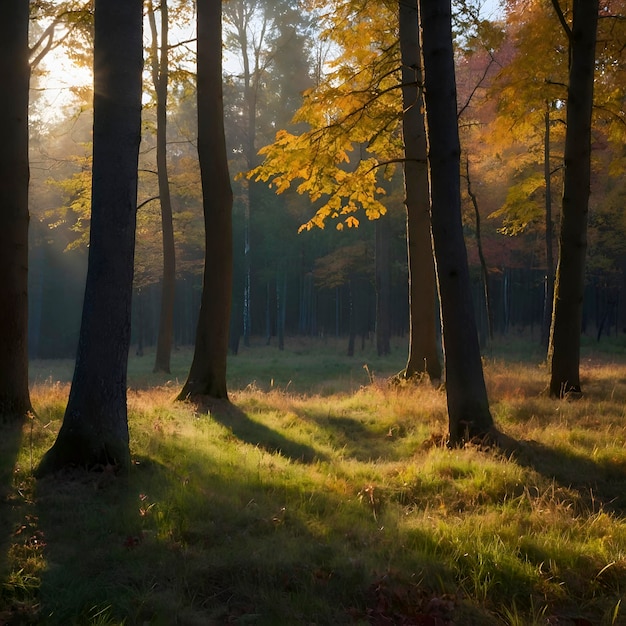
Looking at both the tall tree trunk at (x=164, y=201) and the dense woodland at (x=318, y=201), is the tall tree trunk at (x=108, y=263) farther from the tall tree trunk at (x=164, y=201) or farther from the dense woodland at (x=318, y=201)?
the tall tree trunk at (x=164, y=201)

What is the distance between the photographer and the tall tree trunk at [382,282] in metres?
25.6

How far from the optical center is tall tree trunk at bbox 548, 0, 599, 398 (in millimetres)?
9688

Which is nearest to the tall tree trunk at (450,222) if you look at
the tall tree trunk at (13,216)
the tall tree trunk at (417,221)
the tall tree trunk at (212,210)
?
the tall tree trunk at (212,210)

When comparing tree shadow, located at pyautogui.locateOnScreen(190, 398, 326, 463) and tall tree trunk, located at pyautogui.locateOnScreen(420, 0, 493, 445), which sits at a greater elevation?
tall tree trunk, located at pyautogui.locateOnScreen(420, 0, 493, 445)

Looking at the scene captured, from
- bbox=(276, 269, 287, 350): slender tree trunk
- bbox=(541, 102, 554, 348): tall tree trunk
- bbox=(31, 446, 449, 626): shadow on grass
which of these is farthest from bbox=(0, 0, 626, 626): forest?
bbox=(276, 269, 287, 350): slender tree trunk

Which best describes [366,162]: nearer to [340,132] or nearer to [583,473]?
[340,132]

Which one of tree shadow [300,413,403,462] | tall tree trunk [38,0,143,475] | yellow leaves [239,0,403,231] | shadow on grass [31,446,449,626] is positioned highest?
yellow leaves [239,0,403,231]

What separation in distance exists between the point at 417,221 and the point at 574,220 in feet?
10.6

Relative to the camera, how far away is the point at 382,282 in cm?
2566

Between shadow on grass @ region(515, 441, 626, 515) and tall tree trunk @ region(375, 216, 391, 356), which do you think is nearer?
shadow on grass @ region(515, 441, 626, 515)

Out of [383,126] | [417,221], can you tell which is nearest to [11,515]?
[383,126]

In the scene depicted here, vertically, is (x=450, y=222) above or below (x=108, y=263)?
above

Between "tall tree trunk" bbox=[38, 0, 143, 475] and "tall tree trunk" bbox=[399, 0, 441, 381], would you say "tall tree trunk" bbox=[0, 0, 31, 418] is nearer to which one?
"tall tree trunk" bbox=[38, 0, 143, 475]

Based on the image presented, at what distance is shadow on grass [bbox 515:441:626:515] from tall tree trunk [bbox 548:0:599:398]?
133 inches
